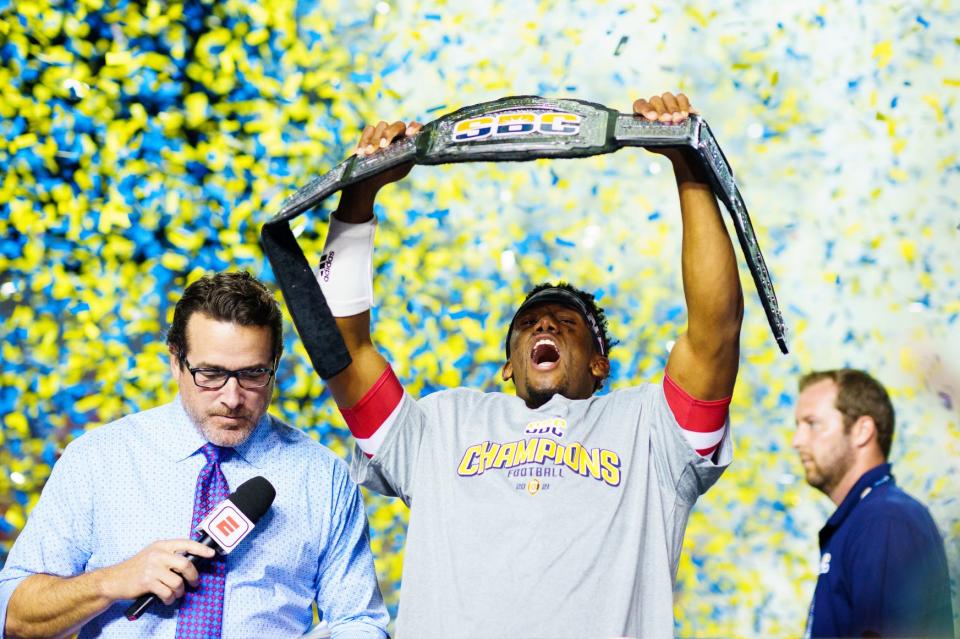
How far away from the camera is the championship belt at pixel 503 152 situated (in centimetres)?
185

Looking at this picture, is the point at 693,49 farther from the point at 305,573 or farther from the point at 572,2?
the point at 305,573

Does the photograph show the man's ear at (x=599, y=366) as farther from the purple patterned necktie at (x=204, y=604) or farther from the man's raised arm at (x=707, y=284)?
the purple patterned necktie at (x=204, y=604)

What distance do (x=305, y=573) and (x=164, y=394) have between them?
139 centimetres

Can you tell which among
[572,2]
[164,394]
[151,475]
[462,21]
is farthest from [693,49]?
[151,475]

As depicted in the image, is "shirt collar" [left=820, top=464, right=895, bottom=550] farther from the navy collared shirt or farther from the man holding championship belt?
the man holding championship belt

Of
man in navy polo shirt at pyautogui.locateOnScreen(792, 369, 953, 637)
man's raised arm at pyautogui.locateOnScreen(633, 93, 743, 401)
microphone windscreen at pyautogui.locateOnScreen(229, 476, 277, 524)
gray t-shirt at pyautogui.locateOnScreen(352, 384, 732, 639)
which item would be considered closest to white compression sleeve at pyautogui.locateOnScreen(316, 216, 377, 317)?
gray t-shirt at pyautogui.locateOnScreen(352, 384, 732, 639)

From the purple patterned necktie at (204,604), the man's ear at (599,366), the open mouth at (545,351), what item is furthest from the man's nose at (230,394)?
the man's ear at (599,366)

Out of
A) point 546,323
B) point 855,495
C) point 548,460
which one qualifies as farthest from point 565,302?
point 855,495

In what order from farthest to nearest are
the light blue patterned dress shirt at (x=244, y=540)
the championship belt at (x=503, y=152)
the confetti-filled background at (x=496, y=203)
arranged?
the confetti-filled background at (x=496, y=203), the light blue patterned dress shirt at (x=244, y=540), the championship belt at (x=503, y=152)

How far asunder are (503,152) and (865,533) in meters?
0.95

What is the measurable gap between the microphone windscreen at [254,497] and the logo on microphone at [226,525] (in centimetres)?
1

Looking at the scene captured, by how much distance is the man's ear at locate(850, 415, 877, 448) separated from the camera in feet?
7.26

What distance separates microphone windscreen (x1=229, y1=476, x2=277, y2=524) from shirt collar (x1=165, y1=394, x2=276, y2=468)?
0.41ft

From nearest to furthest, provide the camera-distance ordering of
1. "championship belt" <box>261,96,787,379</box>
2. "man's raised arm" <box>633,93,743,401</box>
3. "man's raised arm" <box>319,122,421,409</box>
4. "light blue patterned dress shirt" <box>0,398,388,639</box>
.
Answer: "championship belt" <box>261,96,787,379</box> → "man's raised arm" <box>633,93,743,401</box> → "light blue patterned dress shirt" <box>0,398,388,639</box> → "man's raised arm" <box>319,122,421,409</box>
